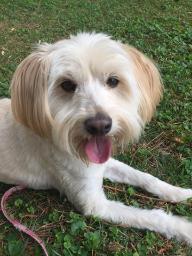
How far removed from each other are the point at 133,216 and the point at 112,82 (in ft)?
3.72

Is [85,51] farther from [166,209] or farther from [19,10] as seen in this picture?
[19,10]

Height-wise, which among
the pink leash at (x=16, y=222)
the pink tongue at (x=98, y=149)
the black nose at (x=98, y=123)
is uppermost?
the black nose at (x=98, y=123)

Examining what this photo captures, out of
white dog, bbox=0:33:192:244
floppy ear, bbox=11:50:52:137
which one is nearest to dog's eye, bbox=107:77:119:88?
white dog, bbox=0:33:192:244

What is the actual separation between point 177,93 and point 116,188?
157cm

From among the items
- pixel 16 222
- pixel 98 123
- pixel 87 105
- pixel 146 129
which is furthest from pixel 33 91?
pixel 146 129

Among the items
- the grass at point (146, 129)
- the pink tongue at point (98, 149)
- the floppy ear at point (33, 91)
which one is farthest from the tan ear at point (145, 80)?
the grass at point (146, 129)

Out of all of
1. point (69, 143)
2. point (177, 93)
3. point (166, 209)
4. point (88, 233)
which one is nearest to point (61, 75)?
point (69, 143)

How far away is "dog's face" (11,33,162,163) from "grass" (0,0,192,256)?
83cm

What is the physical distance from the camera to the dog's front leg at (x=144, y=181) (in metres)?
4.13

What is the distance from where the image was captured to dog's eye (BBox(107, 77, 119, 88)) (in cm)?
338

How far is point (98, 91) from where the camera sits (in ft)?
10.9

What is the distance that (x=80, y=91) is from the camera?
332cm

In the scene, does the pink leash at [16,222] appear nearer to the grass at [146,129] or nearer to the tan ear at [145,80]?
the grass at [146,129]

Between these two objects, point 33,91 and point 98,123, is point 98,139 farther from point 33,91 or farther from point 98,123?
point 33,91
